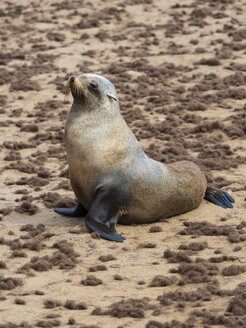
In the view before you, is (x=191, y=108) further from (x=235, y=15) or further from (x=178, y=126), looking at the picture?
(x=235, y=15)

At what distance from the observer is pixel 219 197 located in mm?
7574

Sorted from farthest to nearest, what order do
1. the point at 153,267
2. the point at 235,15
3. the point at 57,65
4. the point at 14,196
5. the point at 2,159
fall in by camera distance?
the point at 235,15 → the point at 57,65 → the point at 2,159 → the point at 14,196 → the point at 153,267

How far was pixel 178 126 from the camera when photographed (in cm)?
Result: 1045

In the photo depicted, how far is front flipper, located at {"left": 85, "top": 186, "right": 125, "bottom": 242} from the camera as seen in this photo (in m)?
6.64

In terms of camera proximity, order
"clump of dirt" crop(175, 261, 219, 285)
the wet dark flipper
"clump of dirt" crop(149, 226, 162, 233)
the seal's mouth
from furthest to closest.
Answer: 1. the wet dark flipper
2. the seal's mouth
3. "clump of dirt" crop(149, 226, 162, 233)
4. "clump of dirt" crop(175, 261, 219, 285)

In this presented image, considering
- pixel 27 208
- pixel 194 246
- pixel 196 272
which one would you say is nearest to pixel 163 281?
pixel 196 272

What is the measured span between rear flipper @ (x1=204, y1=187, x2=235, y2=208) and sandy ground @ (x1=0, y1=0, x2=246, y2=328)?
87 mm

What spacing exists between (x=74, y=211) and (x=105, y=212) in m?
0.63

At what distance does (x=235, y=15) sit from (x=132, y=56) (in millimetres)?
2928

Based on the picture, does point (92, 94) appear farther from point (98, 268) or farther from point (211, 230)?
point (98, 268)

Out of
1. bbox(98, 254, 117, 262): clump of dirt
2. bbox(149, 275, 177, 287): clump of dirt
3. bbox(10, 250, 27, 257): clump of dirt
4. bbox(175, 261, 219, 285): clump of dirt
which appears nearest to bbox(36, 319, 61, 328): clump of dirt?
bbox(149, 275, 177, 287): clump of dirt

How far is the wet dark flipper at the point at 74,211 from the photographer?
→ 285 inches

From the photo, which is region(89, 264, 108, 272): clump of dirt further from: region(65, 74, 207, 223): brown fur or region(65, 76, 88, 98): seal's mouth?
region(65, 76, 88, 98): seal's mouth

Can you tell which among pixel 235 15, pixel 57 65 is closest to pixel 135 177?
pixel 57 65
